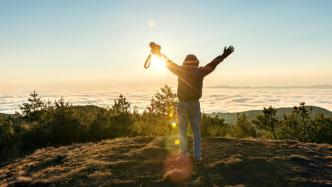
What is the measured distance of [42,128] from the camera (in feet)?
76.1

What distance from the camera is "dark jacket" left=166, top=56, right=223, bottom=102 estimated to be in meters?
11.3

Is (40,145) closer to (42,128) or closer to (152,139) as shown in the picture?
(42,128)

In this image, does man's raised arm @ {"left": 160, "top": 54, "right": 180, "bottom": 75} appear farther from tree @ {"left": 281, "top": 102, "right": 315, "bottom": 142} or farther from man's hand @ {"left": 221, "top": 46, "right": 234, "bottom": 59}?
tree @ {"left": 281, "top": 102, "right": 315, "bottom": 142}

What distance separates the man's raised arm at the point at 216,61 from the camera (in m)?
11.1

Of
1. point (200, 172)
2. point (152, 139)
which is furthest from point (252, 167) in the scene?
point (152, 139)

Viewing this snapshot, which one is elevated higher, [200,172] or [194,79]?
[194,79]

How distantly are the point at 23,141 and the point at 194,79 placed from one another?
14776 millimetres

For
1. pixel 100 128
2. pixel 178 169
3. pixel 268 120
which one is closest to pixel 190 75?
pixel 178 169

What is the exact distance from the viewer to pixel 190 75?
37.1 ft

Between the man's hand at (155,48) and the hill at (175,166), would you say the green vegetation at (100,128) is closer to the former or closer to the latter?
the hill at (175,166)

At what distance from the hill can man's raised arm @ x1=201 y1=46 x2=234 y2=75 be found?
290 centimetres

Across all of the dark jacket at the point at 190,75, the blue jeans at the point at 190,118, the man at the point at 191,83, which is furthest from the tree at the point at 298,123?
the dark jacket at the point at 190,75

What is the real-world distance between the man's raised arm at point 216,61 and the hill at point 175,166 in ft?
9.50

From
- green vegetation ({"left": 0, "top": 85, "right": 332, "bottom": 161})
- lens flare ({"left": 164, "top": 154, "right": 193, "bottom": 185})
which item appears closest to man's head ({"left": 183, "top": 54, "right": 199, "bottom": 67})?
lens flare ({"left": 164, "top": 154, "right": 193, "bottom": 185})
